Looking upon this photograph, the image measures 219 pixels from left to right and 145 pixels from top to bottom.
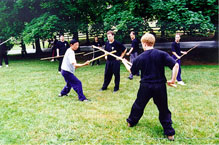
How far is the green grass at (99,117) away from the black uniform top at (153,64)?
1.17 m

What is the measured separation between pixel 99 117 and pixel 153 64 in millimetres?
2041

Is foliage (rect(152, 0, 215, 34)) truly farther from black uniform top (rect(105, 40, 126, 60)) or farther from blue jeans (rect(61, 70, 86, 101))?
blue jeans (rect(61, 70, 86, 101))

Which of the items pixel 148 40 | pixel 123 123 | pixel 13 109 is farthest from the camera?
pixel 13 109

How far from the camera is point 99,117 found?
4.75 m

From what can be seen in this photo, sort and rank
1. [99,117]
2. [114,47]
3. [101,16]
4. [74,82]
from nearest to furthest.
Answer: [99,117] < [74,82] < [114,47] < [101,16]

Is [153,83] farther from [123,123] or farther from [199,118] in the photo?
[199,118]

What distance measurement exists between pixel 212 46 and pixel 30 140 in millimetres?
14197

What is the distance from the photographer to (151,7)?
11727 millimetres

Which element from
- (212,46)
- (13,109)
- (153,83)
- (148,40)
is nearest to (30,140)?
(13,109)

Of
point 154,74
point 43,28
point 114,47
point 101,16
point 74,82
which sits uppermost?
point 101,16

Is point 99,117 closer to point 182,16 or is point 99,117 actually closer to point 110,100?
point 110,100

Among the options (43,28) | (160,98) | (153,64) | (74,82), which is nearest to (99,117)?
(74,82)

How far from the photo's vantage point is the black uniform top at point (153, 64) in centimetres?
344

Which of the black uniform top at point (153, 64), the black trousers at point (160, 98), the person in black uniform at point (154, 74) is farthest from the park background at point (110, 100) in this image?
the black uniform top at point (153, 64)
